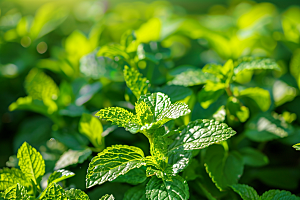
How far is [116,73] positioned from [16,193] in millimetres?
422

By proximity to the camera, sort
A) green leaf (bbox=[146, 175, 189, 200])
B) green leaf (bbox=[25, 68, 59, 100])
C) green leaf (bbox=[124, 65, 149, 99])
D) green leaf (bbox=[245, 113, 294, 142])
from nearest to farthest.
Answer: green leaf (bbox=[146, 175, 189, 200]), green leaf (bbox=[124, 65, 149, 99]), green leaf (bbox=[245, 113, 294, 142]), green leaf (bbox=[25, 68, 59, 100])

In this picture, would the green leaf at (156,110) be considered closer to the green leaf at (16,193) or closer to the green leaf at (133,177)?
the green leaf at (133,177)

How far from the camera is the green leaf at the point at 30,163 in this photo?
65 centimetres

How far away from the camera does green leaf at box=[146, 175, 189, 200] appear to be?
55 cm

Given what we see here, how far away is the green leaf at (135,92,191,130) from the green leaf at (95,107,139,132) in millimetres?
20

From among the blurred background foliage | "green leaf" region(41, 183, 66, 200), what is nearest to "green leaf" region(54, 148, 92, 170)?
the blurred background foliage

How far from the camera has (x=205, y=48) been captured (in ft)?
4.11

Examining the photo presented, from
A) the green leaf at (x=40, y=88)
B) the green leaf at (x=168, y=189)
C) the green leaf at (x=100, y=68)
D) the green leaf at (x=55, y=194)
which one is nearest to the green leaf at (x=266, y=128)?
the green leaf at (x=168, y=189)

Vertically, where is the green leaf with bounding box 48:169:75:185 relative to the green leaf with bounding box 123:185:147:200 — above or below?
above

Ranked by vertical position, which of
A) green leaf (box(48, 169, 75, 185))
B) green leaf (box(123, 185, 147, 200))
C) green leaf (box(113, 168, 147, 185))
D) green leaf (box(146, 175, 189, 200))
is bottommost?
green leaf (box(123, 185, 147, 200))

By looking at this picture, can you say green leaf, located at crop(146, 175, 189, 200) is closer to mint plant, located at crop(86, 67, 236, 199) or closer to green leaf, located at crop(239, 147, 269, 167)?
mint plant, located at crop(86, 67, 236, 199)

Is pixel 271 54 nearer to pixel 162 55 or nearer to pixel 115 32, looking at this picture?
pixel 162 55

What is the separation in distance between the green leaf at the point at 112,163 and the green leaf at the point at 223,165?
0.66 ft

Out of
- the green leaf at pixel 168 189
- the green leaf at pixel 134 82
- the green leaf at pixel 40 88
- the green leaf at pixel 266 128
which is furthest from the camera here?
the green leaf at pixel 40 88
